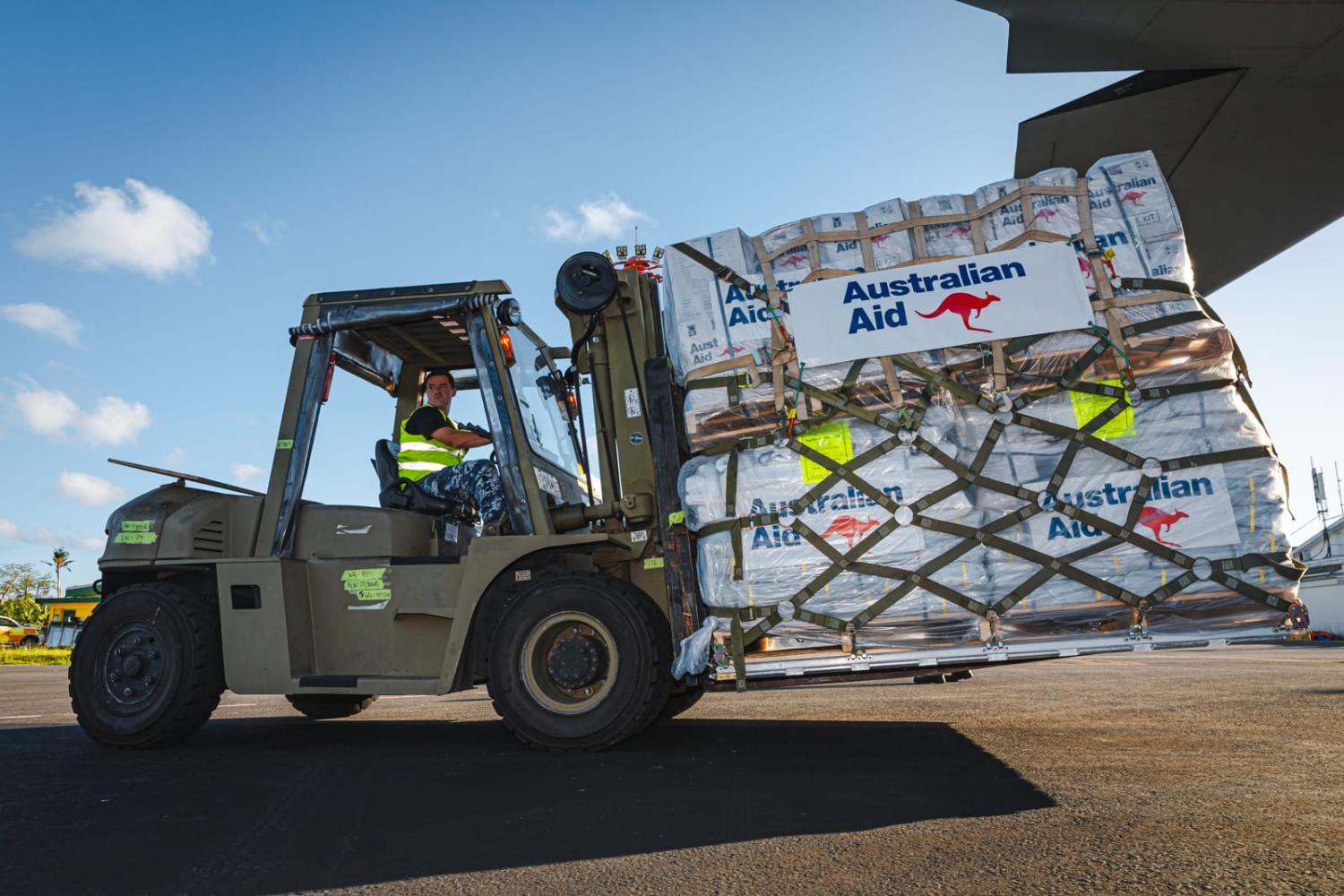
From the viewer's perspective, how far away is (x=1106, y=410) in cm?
463

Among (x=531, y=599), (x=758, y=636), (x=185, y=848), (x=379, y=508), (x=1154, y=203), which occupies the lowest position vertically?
(x=185, y=848)

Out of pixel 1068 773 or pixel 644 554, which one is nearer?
pixel 1068 773

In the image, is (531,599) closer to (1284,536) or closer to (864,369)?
(864,369)

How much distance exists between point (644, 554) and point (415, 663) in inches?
59.2

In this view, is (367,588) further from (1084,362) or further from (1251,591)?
(1251,591)

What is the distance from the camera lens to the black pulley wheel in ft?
18.6

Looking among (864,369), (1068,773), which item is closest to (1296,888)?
(1068,773)

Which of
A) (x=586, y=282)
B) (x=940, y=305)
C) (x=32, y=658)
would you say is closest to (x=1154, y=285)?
(x=940, y=305)

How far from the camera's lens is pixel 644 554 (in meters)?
5.60

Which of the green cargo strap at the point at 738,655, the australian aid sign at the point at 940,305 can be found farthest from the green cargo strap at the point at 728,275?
the green cargo strap at the point at 738,655

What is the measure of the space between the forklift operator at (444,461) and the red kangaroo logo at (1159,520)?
3.60 metres

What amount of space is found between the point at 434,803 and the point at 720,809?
1.20 m

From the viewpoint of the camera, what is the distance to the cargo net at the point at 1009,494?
177 inches

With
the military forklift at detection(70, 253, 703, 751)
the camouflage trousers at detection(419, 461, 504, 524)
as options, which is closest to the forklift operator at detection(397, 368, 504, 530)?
the camouflage trousers at detection(419, 461, 504, 524)
